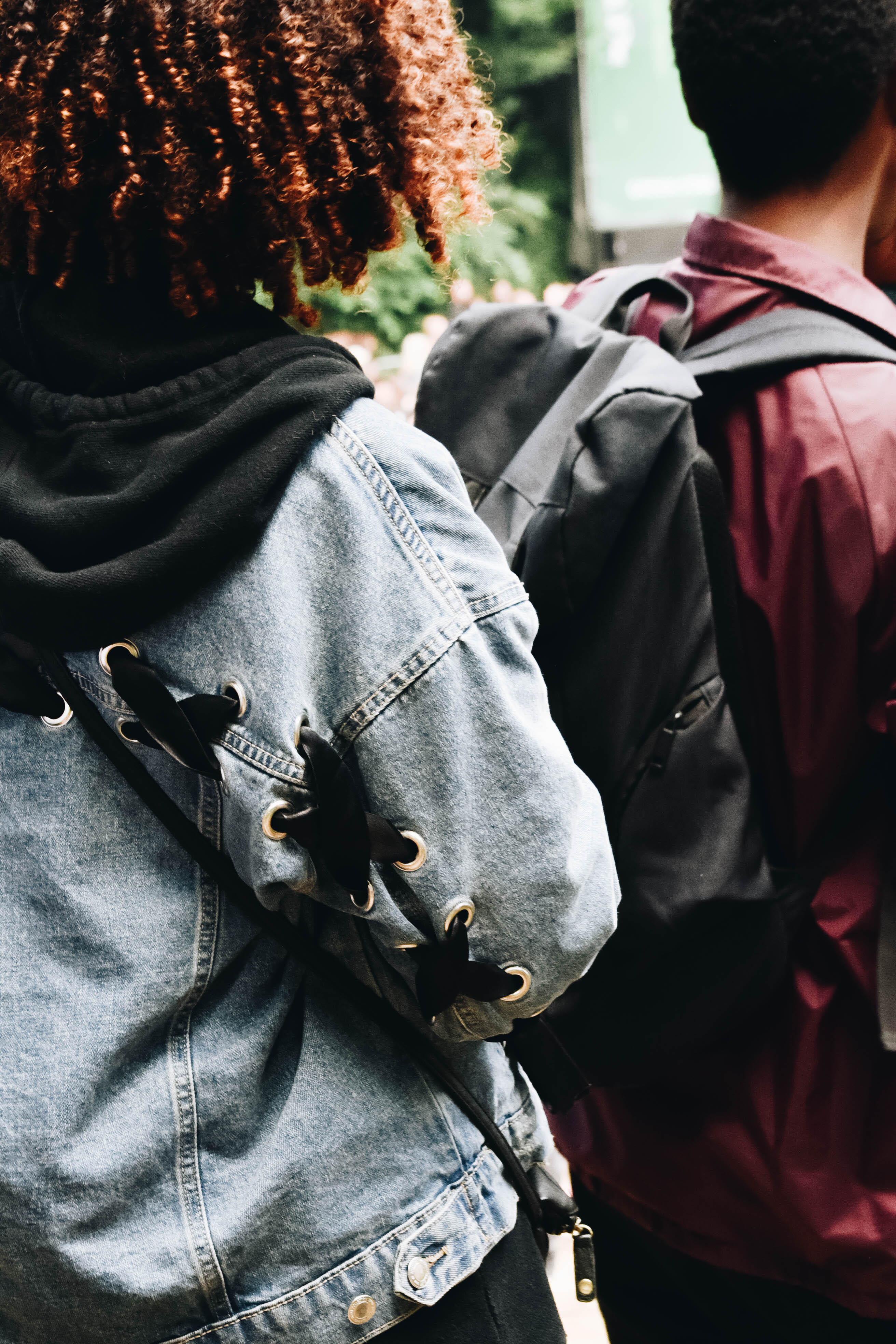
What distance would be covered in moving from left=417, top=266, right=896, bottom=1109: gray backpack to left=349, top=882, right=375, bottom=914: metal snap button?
38cm

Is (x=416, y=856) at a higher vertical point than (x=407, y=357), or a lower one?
higher

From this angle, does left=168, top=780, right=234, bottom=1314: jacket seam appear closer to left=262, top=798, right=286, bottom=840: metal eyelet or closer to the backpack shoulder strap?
left=262, top=798, right=286, bottom=840: metal eyelet

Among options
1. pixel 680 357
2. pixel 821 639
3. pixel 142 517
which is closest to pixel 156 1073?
pixel 142 517

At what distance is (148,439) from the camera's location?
3.32 ft

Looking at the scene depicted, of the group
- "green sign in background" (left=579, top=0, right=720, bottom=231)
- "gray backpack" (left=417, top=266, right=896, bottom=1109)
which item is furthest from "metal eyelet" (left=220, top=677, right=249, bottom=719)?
"green sign in background" (left=579, top=0, right=720, bottom=231)

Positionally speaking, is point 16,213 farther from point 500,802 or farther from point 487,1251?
point 487,1251

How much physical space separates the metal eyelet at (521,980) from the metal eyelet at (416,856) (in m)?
0.13

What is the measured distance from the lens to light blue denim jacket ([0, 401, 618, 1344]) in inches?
39.9

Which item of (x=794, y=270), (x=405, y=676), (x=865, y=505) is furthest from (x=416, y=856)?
(x=794, y=270)

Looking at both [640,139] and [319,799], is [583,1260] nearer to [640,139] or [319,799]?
[319,799]

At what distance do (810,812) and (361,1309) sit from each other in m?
0.76

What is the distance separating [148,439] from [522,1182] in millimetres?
813

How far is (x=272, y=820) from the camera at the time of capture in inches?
39.4

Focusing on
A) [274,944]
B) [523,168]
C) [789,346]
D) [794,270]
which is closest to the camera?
[274,944]
